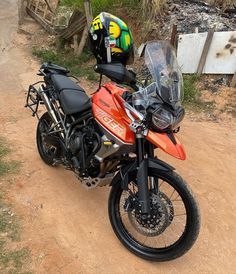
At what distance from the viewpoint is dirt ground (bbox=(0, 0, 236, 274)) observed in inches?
136

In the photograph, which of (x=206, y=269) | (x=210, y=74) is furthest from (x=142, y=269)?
(x=210, y=74)

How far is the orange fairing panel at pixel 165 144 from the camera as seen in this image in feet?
10.0

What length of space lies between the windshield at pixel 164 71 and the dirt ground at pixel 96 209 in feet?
4.62

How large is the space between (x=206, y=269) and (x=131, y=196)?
89 cm

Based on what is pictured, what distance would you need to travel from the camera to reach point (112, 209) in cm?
361

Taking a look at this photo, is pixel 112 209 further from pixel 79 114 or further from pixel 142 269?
pixel 79 114

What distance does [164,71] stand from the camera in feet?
10.2

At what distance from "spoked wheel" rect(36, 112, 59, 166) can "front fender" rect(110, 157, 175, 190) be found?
3.97ft

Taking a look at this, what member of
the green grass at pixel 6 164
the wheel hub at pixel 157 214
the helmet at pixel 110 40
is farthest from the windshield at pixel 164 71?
the green grass at pixel 6 164

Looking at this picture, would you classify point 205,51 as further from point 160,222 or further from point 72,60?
point 160,222

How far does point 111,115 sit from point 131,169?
0.49 meters

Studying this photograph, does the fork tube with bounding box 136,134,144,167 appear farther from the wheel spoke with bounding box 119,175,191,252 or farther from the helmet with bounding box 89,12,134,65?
the helmet with bounding box 89,12,134,65

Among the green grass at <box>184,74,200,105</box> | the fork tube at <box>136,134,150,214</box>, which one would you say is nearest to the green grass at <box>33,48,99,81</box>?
the green grass at <box>184,74,200,105</box>

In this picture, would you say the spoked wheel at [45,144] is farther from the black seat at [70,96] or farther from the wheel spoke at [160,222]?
the wheel spoke at [160,222]
